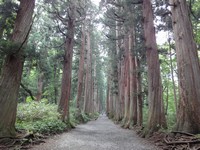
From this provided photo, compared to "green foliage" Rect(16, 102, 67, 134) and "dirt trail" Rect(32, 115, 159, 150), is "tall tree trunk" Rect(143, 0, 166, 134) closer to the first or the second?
"dirt trail" Rect(32, 115, 159, 150)

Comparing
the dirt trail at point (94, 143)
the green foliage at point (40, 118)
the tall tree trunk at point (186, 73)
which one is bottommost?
the dirt trail at point (94, 143)

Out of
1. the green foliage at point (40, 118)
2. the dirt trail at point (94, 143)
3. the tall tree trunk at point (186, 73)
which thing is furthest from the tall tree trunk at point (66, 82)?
the tall tree trunk at point (186, 73)

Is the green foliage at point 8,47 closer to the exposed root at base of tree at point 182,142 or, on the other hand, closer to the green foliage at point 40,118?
the green foliage at point 40,118

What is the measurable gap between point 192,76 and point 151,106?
2598 mm

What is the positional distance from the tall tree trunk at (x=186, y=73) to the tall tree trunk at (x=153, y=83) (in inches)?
74.6

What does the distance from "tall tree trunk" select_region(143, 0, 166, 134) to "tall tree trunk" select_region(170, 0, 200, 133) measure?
6.22 ft

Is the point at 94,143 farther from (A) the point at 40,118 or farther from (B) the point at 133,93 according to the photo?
(B) the point at 133,93

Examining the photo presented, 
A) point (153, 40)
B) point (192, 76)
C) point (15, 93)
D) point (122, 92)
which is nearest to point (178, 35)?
point (192, 76)

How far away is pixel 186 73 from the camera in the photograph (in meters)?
5.25

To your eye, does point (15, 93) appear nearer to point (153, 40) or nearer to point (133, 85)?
point (153, 40)

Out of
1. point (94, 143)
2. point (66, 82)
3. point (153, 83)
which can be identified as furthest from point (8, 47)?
point (66, 82)

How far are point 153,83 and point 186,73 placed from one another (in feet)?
7.65

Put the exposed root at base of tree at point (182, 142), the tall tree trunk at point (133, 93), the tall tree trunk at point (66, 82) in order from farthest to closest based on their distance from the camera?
the tall tree trunk at point (133, 93) < the tall tree trunk at point (66, 82) < the exposed root at base of tree at point (182, 142)

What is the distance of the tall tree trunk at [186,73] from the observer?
16.2 feet
